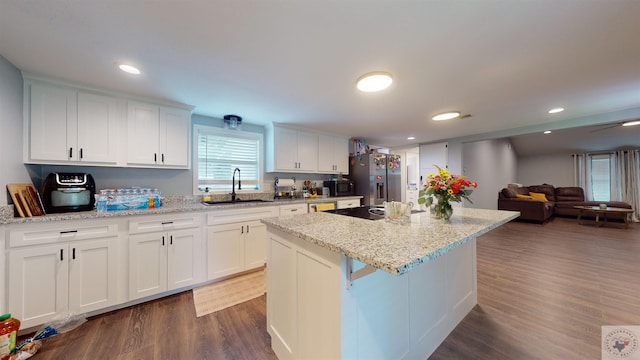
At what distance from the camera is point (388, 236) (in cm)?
117

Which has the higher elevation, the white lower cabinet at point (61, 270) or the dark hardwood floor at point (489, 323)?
the white lower cabinet at point (61, 270)

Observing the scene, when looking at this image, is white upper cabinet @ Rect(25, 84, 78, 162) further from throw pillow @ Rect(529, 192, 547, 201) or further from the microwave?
throw pillow @ Rect(529, 192, 547, 201)

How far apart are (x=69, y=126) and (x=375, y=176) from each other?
13.6ft

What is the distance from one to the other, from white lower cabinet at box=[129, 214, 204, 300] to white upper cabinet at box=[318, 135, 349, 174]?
230cm

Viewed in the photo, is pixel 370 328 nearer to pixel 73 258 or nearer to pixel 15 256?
pixel 73 258

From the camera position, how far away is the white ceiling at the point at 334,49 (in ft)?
4.08

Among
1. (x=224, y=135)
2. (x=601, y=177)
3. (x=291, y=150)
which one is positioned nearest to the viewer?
(x=224, y=135)

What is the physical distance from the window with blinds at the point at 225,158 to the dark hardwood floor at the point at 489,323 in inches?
60.9

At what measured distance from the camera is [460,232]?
127 cm

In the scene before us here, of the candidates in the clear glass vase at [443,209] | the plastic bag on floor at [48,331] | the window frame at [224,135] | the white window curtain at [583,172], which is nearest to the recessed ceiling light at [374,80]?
the clear glass vase at [443,209]

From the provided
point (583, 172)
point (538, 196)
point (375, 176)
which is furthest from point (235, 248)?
point (583, 172)

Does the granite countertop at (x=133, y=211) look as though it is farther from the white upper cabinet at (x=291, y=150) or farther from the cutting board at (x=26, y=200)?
the white upper cabinet at (x=291, y=150)

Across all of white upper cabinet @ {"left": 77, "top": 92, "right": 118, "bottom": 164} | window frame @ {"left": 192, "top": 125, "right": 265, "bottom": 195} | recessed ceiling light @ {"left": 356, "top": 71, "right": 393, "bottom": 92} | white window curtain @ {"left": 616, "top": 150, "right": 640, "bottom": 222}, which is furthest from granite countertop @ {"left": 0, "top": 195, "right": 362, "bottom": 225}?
white window curtain @ {"left": 616, "top": 150, "right": 640, "bottom": 222}

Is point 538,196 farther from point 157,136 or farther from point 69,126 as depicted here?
point 69,126
